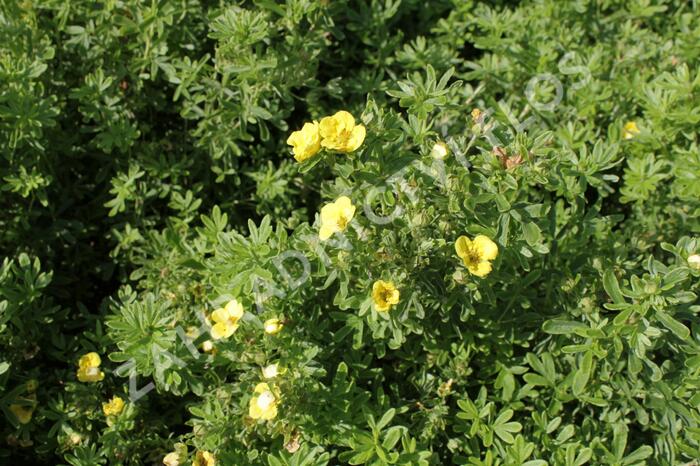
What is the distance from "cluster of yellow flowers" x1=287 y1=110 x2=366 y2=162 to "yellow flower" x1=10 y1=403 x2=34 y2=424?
1.57 meters

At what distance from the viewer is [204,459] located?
2.57 m

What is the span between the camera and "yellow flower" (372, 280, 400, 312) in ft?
8.23

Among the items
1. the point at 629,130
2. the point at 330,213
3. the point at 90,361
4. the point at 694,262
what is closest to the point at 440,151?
the point at 330,213

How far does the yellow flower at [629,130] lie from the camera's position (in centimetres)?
360

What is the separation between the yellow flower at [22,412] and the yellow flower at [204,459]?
33.2 inches

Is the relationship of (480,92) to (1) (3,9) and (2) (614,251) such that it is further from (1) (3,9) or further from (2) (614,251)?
(1) (3,9)

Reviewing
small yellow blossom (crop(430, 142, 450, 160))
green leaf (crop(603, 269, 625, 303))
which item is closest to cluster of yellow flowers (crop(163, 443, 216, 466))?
small yellow blossom (crop(430, 142, 450, 160))

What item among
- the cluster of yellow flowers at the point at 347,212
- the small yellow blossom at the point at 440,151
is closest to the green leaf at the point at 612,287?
the cluster of yellow flowers at the point at 347,212

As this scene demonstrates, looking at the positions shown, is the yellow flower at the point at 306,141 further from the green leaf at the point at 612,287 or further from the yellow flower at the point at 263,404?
the green leaf at the point at 612,287

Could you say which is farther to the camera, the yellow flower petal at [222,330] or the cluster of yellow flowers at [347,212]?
the yellow flower petal at [222,330]

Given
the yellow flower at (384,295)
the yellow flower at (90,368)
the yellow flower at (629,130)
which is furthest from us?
the yellow flower at (629,130)

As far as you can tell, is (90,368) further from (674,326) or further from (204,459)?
(674,326)

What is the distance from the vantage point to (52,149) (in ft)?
11.7

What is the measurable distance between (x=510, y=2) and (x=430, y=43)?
742 millimetres
